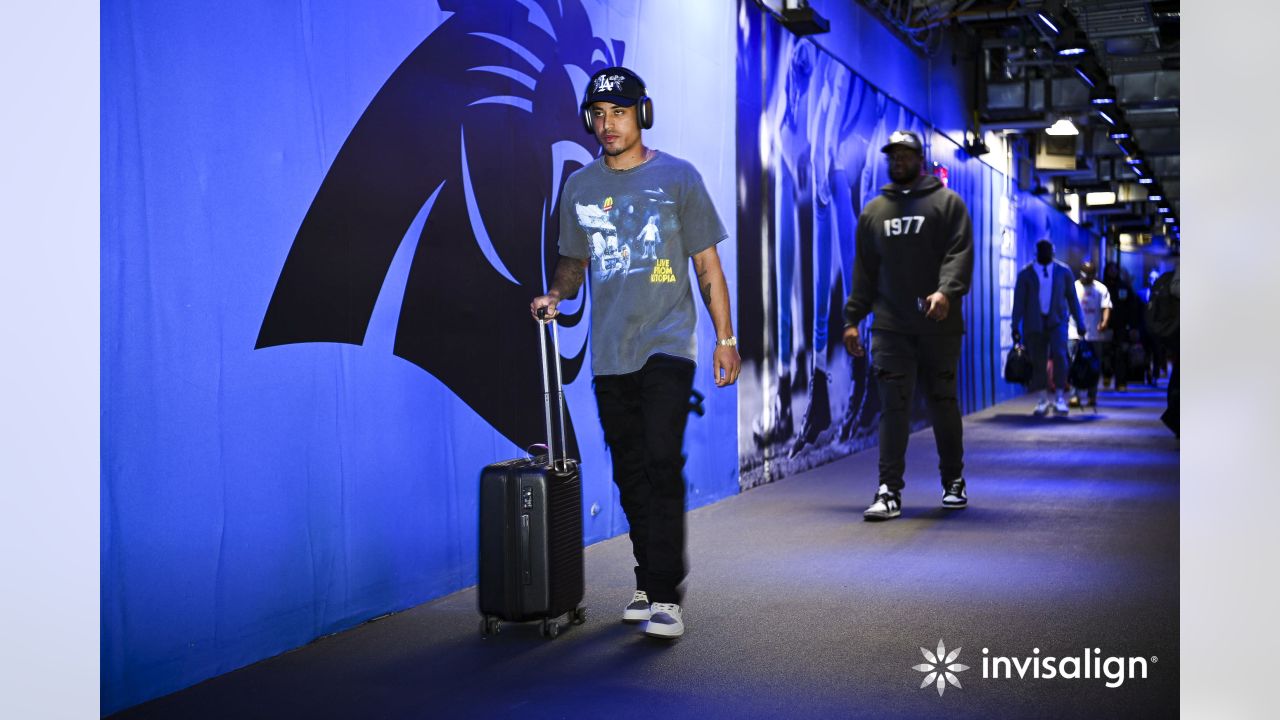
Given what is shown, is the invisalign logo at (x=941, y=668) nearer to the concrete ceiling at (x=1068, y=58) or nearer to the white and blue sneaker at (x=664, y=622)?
the white and blue sneaker at (x=664, y=622)

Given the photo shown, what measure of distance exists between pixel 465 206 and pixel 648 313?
3.41ft

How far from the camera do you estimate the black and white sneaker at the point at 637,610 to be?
12.2ft

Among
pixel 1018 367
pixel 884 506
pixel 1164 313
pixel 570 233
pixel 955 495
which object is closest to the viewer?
pixel 570 233

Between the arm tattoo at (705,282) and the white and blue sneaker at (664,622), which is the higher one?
the arm tattoo at (705,282)

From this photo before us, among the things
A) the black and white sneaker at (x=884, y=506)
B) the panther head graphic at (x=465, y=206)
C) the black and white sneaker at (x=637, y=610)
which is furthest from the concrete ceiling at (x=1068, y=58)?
the black and white sneaker at (x=637, y=610)

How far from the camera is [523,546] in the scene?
3523mm

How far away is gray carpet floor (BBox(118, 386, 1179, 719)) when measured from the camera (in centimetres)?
288

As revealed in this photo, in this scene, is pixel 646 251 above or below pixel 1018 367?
above

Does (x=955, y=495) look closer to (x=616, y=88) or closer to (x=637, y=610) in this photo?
(x=637, y=610)

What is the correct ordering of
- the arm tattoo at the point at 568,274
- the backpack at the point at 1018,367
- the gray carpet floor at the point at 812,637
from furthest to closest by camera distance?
the backpack at the point at 1018,367, the arm tattoo at the point at 568,274, the gray carpet floor at the point at 812,637

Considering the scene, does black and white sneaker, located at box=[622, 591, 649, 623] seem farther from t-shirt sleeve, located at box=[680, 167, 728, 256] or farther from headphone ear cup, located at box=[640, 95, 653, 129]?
headphone ear cup, located at box=[640, 95, 653, 129]

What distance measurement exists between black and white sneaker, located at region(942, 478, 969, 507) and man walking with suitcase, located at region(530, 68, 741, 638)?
2.87 meters

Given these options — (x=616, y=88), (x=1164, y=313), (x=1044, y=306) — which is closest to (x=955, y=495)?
(x=1164, y=313)
